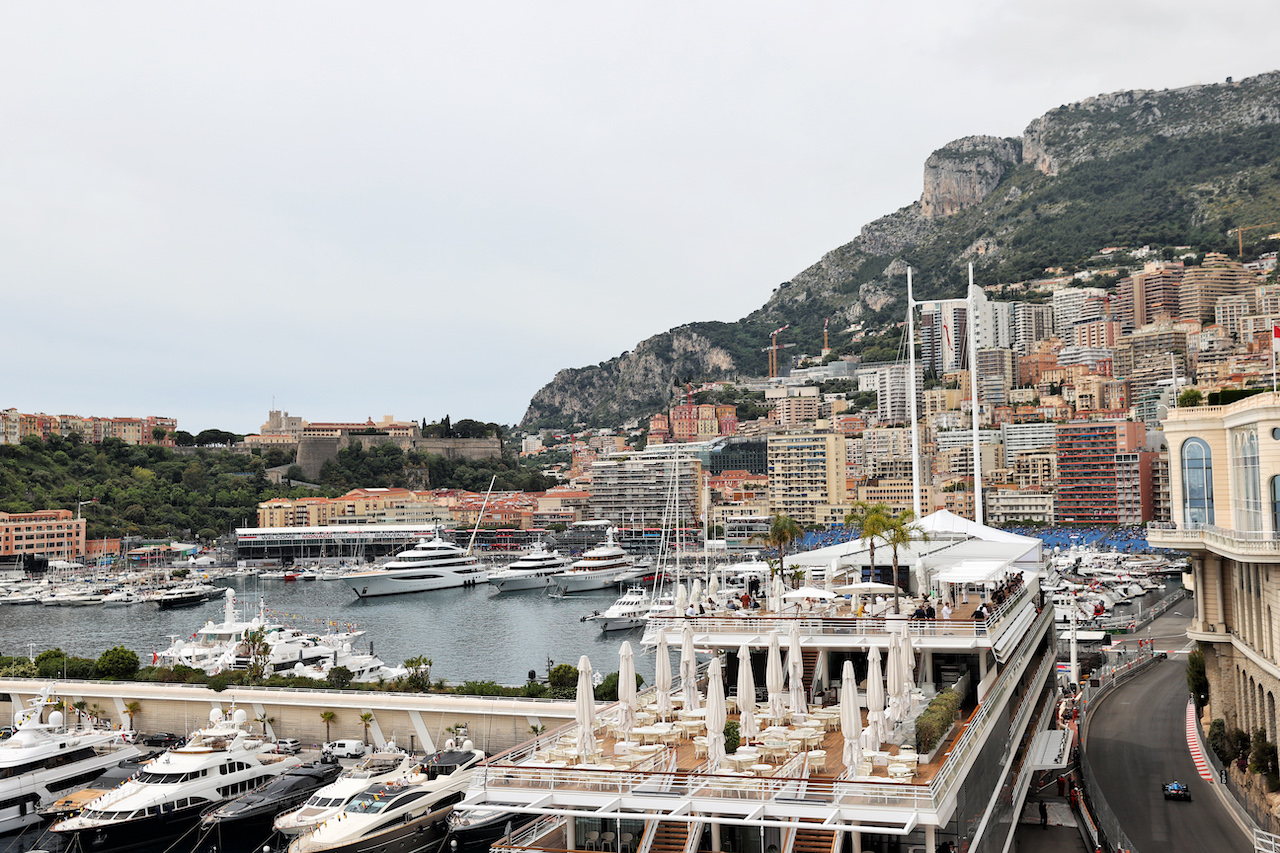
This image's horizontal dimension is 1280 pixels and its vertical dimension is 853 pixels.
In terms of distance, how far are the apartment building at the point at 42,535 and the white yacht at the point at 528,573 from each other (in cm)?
4435

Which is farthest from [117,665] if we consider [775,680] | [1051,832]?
[1051,832]

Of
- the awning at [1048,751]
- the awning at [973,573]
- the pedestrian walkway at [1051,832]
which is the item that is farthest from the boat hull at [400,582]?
the awning at [973,573]

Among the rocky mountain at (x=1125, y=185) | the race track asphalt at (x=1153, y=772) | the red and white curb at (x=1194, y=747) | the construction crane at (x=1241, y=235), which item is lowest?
the race track asphalt at (x=1153, y=772)

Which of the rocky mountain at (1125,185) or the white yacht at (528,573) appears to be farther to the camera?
the rocky mountain at (1125,185)

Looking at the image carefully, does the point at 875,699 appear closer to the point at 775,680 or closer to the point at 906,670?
the point at 906,670

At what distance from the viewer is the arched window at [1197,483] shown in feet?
64.8

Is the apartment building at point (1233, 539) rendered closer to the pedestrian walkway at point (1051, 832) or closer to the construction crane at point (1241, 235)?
the pedestrian walkway at point (1051, 832)

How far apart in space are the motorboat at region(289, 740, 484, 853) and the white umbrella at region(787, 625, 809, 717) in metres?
7.06

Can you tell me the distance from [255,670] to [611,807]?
2413cm

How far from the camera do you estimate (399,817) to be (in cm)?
1891

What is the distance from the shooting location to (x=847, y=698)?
33.3ft

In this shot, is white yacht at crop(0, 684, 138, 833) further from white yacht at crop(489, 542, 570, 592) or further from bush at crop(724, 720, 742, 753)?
white yacht at crop(489, 542, 570, 592)

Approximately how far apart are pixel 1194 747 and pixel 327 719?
64.8 ft

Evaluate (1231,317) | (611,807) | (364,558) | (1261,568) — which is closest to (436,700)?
(611,807)
